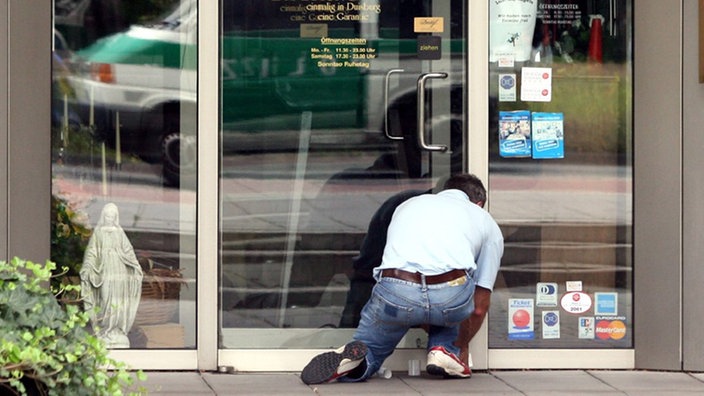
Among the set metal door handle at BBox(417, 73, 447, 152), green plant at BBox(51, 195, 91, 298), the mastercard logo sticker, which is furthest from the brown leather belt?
green plant at BBox(51, 195, 91, 298)

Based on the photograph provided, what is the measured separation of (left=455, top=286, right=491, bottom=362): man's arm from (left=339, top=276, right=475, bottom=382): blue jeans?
Answer: 0.58ft

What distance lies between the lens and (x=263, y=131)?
7.16m

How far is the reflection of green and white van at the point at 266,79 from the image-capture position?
712cm

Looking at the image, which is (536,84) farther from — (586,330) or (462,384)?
(462,384)

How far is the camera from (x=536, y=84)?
7242 mm

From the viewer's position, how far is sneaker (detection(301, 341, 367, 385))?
664cm

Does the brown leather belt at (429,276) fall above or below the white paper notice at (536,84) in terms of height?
below

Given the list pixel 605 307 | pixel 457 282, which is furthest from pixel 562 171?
pixel 457 282

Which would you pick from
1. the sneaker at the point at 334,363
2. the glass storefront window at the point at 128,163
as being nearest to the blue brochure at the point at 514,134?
the sneaker at the point at 334,363

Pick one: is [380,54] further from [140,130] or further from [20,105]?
[20,105]

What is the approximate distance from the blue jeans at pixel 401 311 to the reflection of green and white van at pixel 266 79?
0.91 meters

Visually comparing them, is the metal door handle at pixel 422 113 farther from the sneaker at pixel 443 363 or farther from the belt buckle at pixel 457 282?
the sneaker at pixel 443 363

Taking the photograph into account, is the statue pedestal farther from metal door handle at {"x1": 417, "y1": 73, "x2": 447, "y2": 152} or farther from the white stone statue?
metal door handle at {"x1": 417, "y1": 73, "x2": 447, "y2": 152}

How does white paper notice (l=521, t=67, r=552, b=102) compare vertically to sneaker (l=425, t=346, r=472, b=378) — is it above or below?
above
